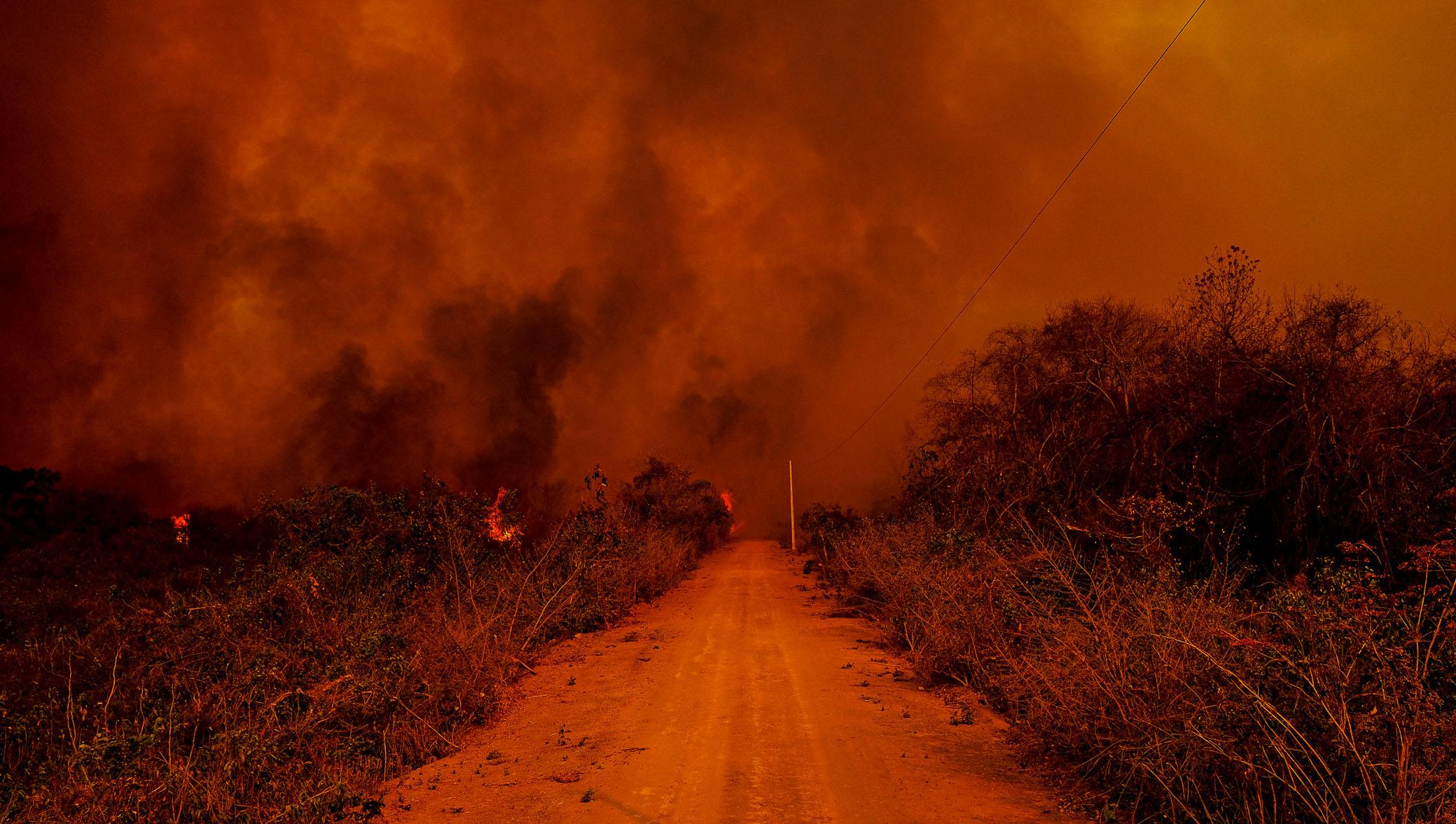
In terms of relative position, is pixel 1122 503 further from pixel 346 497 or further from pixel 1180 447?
pixel 346 497

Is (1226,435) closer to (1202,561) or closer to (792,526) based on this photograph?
(1202,561)

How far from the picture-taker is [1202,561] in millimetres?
12812

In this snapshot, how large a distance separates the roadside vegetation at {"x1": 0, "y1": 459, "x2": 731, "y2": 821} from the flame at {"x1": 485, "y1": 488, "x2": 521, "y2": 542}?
0.05m

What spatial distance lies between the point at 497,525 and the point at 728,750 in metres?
9.21

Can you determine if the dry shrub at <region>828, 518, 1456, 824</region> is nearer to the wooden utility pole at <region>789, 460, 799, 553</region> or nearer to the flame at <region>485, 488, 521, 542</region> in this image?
the flame at <region>485, 488, 521, 542</region>

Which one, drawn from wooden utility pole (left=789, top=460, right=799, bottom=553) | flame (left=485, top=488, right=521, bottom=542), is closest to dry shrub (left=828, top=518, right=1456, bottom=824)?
flame (left=485, top=488, right=521, bottom=542)

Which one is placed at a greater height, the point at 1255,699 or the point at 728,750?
the point at 1255,699

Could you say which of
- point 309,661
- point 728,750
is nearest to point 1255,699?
point 728,750

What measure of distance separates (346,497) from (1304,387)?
14.2m

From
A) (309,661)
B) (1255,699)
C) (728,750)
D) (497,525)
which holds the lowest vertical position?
(728,750)

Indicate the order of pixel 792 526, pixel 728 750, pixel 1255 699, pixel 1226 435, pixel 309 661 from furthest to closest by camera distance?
1. pixel 792 526
2. pixel 1226 435
3. pixel 309 661
4. pixel 728 750
5. pixel 1255 699

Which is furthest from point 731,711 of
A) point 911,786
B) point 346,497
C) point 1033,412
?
point 1033,412

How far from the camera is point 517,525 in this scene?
1591 centimetres

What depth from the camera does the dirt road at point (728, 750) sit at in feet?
19.6
